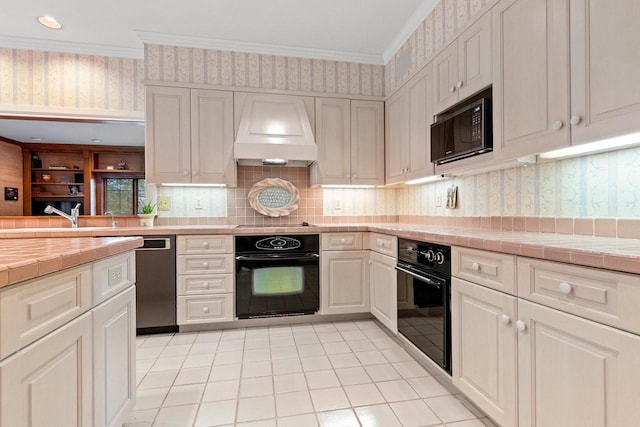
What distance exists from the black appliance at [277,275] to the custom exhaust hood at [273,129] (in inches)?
30.5

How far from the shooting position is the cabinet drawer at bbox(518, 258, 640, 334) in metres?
0.90

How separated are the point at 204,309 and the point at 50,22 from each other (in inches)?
107

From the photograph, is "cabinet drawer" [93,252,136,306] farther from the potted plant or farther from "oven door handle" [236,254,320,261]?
the potted plant

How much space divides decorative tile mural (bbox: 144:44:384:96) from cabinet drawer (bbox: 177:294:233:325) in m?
2.00

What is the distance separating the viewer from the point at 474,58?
1.98 m

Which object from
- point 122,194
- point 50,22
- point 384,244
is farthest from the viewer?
point 122,194

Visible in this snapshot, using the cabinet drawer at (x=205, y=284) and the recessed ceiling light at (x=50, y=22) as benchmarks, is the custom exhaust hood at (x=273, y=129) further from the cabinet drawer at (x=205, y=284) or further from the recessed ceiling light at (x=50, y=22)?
the recessed ceiling light at (x=50, y=22)

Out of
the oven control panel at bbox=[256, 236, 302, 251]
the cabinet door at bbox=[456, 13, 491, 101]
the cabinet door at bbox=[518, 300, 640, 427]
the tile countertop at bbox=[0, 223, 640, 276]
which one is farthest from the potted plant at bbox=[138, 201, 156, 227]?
the cabinet door at bbox=[518, 300, 640, 427]

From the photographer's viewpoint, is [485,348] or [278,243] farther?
[278,243]

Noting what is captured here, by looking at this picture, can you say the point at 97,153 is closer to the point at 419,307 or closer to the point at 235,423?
the point at 235,423

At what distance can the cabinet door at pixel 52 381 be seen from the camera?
752 millimetres

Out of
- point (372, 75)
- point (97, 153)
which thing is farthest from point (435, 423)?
point (97, 153)

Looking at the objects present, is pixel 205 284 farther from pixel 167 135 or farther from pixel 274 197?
pixel 167 135

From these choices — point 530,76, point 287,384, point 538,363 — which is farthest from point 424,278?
point 530,76
